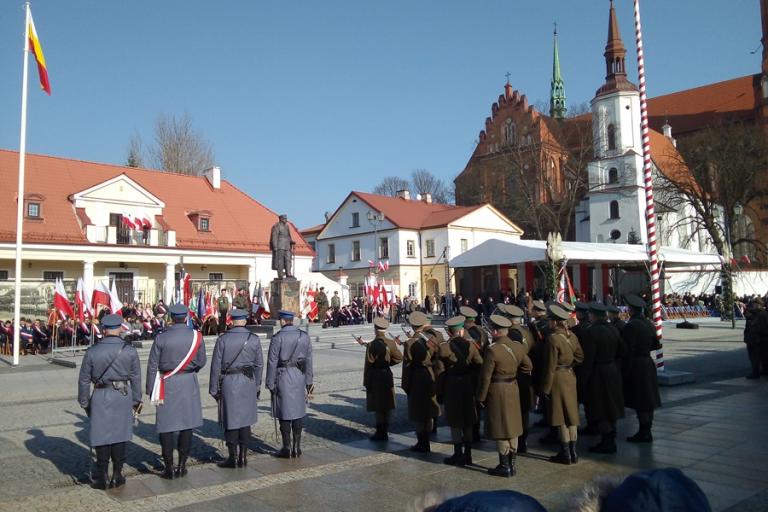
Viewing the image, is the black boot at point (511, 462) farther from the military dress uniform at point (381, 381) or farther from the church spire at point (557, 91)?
the church spire at point (557, 91)

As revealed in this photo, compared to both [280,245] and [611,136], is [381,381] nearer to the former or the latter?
[280,245]

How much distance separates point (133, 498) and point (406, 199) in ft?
164

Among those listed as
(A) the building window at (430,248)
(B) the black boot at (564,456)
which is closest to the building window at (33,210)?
(A) the building window at (430,248)

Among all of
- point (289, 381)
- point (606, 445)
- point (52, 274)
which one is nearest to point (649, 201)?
point (606, 445)

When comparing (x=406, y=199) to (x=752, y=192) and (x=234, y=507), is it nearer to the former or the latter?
(x=752, y=192)

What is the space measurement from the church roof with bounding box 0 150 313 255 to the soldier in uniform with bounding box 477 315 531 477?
3054 centimetres

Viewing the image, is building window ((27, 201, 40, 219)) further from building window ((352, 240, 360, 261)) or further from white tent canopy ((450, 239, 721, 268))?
building window ((352, 240, 360, 261))

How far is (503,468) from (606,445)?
1574mm

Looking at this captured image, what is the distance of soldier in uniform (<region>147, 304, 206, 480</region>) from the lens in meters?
6.21

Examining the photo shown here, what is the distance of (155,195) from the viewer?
120 ft

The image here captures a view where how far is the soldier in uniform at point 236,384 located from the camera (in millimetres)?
6539

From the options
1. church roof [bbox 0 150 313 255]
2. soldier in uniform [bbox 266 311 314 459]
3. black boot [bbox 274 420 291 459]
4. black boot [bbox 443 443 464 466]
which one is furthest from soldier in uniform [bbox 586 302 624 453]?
church roof [bbox 0 150 313 255]

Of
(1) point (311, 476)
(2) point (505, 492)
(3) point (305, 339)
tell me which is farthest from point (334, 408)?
(2) point (505, 492)

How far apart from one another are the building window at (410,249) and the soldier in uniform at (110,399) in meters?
42.9
